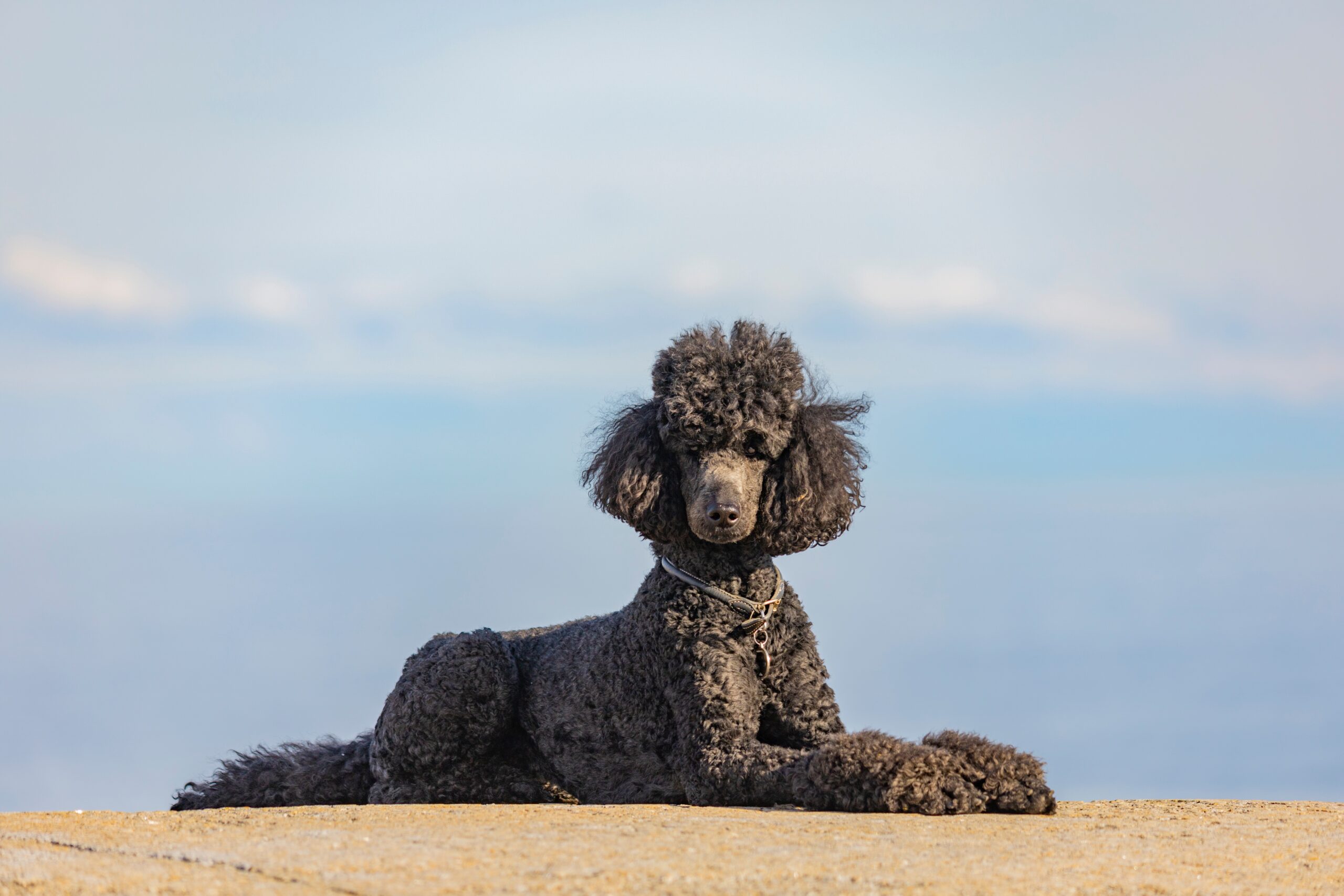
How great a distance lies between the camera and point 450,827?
204 inches

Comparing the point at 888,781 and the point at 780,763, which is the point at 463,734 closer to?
the point at 780,763

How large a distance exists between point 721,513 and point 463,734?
2205mm

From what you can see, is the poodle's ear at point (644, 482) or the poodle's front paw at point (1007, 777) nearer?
the poodle's front paw at point (1007, 777)

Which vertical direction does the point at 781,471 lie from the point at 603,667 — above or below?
above

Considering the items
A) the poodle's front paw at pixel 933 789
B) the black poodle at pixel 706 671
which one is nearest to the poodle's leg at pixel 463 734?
the black poodle at pixel 706 671

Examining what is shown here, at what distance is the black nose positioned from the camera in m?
6.30

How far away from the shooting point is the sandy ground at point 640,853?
163 inches

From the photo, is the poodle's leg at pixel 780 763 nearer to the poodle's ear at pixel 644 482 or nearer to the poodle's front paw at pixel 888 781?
the poodle's front paw at pixel 888 781

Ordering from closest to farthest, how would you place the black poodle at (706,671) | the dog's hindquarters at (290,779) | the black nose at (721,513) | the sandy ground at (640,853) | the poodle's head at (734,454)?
the sandy ground at (640,853)
the black poodle at (706,671)
the black nose at (721,513)
the poodle's head at (734,454)
the dog's hindquarters at (290,779)

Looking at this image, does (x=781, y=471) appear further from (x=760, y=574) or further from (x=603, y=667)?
(x=603, y=667)

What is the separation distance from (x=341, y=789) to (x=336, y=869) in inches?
157

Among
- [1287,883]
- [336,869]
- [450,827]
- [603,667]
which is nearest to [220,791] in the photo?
[603,667]

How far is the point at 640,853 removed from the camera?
→ 14.9 ft

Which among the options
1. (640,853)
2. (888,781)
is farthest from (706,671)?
(640,853)
